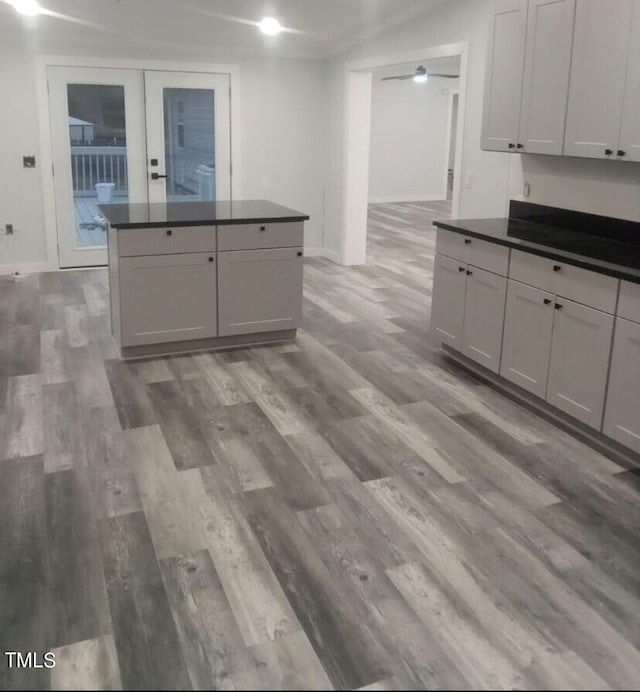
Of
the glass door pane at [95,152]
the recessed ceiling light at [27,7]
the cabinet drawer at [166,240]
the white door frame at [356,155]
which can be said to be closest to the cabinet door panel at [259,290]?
the cabinet drawer at [166,240]

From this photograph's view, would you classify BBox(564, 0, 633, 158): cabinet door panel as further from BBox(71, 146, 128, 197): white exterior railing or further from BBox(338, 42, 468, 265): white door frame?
BBox(71, 146, 128, 197): white exterior railing

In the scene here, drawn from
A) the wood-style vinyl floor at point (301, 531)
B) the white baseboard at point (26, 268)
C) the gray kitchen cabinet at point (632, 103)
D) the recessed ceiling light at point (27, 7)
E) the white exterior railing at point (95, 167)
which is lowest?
the wood-style vinyl floor at point (301, 531)

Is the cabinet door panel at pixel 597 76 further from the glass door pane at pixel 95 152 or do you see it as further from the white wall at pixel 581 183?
the glass door pane at pixel 95 152

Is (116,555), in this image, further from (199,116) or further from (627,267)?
(199,116)

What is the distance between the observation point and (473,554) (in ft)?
8.39

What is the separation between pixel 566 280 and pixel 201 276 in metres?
2.23

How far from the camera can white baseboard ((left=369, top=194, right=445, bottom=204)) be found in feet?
43.6

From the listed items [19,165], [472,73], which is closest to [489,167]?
[472,73]

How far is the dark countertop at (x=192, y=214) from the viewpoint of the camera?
4.35m

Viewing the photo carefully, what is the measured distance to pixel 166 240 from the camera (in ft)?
14.4

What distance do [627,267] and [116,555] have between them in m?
2.43

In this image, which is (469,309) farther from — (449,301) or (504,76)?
(504,76)

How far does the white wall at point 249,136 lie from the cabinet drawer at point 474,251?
353 cm

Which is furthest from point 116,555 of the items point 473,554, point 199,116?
point 199,116
